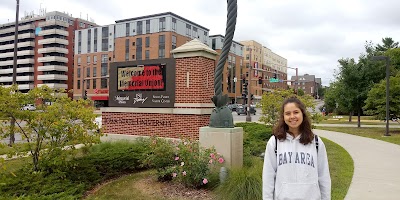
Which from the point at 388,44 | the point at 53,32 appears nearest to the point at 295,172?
the point at 388,44

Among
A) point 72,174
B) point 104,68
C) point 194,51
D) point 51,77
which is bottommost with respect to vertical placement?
point 72,174

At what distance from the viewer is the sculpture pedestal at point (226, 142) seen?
22.5 ft

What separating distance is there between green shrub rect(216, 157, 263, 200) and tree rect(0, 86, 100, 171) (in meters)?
3.07

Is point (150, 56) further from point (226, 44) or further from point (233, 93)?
point (226, 44)

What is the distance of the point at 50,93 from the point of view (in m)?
6.91

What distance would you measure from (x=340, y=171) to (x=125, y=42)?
6350 centimetres

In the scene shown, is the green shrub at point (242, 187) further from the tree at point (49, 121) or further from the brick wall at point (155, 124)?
the brick wall at point (155, 124)

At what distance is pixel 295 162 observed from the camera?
2.75 metres

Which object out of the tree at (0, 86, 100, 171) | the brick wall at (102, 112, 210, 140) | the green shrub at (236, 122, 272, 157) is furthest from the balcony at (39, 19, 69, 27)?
the tree at (0, 86, 100, 171)

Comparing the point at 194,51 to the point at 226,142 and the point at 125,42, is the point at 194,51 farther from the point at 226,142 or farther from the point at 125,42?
the point at 125,42

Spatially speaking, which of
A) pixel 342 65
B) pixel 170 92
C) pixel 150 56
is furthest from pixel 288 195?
pixel 150 56

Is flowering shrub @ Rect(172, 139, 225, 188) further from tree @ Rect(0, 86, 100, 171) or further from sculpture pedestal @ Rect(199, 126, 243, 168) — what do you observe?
tree @ Rect(0, 86, 100, 171)

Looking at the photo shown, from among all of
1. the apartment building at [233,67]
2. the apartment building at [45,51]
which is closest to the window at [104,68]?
the apartment building at [45,51]

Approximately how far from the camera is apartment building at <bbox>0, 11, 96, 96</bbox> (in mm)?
75250
